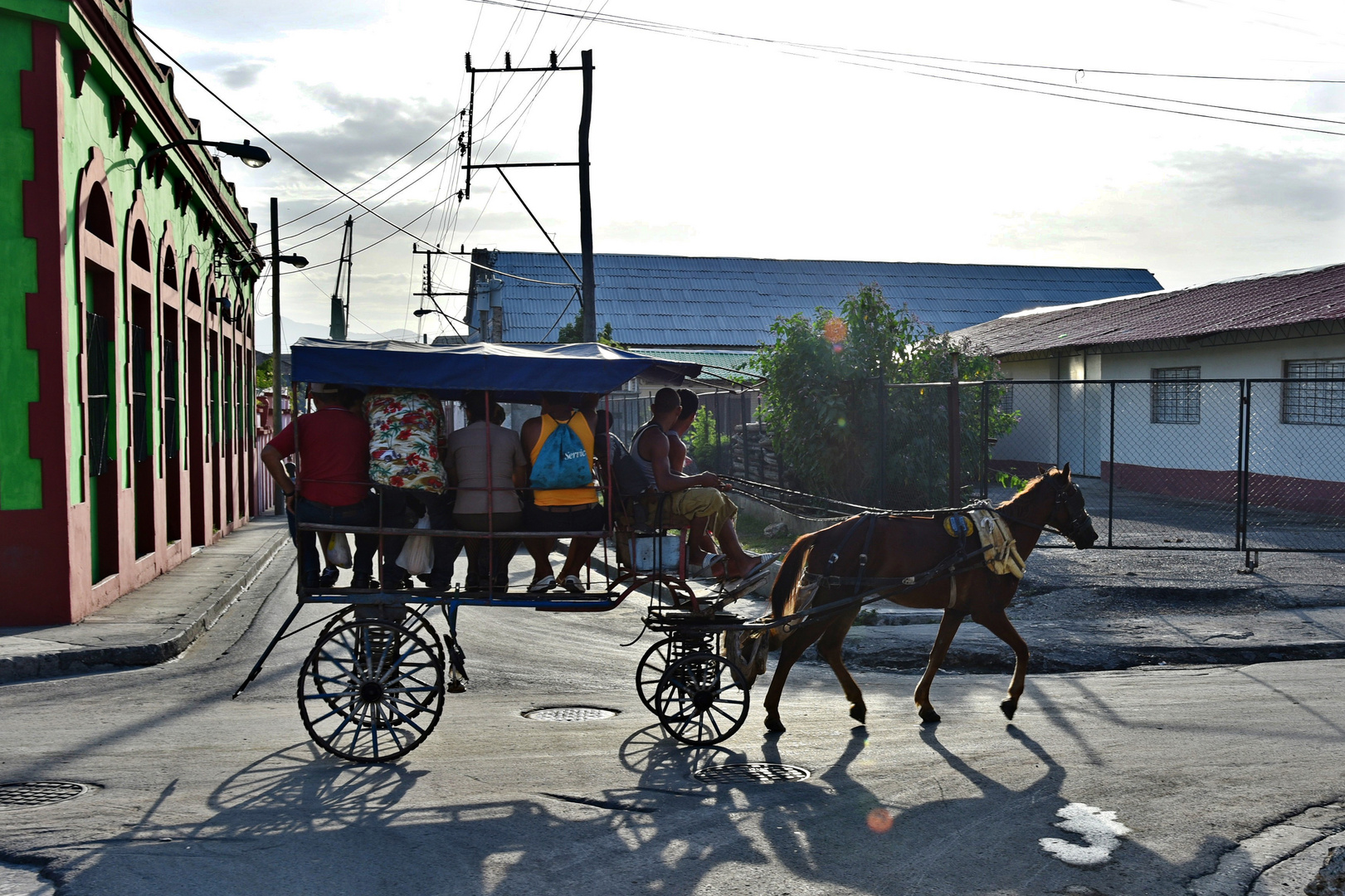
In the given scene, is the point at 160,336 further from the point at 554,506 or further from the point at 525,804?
the point at 525,804

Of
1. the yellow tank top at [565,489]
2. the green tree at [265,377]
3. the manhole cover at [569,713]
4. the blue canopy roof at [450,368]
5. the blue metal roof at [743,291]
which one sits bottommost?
the manhole cover at [569,713]

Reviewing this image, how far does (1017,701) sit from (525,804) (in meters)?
3.65

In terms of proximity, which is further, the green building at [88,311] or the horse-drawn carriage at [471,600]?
the green building at [88,311]

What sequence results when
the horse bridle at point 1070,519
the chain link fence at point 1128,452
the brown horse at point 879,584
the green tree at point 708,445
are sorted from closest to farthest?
the brown horse at point 879,584 → the horse bridle at point 1070,519 → the chain link fence at point 1128,452 → the green tree at point 708,445

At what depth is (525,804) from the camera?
563 cm

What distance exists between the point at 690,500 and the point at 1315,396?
16262 millimetres

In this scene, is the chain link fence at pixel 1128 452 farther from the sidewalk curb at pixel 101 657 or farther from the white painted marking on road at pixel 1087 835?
the sidewalk curb at pixel 101 657

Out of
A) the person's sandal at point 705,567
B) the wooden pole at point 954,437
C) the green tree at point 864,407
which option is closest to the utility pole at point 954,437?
the wooden pole at point 954,437

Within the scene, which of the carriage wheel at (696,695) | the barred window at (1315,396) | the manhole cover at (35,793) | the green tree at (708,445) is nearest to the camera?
the manhole cover at (35,793)

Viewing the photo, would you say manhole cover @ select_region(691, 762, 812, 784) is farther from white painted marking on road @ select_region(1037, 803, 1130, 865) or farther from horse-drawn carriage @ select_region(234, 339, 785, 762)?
white painted marking on road @ select_region(1037, 803, 1130, 865)

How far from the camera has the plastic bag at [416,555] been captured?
6.91m

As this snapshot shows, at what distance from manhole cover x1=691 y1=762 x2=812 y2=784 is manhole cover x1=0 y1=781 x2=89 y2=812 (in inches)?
130

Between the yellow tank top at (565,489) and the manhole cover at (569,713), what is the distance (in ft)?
5.20

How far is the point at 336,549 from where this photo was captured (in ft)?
22.8
